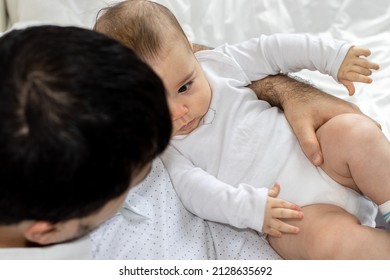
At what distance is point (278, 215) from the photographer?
0.94m

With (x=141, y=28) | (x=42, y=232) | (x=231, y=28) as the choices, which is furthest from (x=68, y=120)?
(x=231, y=28)

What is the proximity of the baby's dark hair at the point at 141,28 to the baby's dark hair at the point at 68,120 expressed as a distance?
14.4 inches

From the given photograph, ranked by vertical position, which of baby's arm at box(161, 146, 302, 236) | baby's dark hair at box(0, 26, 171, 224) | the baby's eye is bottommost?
baby's arm at box(161, 146, 302, 236)

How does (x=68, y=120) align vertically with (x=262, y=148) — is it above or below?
above

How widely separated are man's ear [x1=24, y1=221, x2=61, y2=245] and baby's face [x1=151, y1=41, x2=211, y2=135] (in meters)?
0.37

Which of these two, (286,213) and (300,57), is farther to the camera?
(300,57)

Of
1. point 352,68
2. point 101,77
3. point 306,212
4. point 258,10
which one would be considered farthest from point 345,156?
point 258,10

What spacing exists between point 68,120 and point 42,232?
18 centimetres

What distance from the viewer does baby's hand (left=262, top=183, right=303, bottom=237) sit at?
94 cm

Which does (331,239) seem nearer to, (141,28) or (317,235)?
(317,235)

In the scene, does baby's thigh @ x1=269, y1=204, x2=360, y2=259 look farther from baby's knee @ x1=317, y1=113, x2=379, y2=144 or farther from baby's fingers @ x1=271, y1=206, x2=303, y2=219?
baby's knee @ x1=317, y1=113, x2=379, y2=144

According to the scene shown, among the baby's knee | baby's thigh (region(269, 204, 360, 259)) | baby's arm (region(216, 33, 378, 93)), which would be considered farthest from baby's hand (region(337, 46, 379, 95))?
baby's thigh (region(269, 204, 360, 259))

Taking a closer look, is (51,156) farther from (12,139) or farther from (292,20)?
(292,20)
